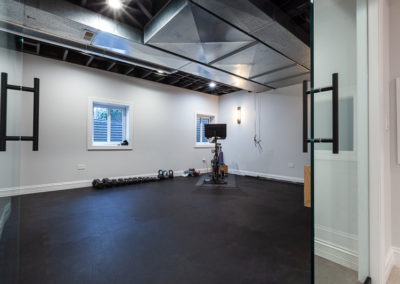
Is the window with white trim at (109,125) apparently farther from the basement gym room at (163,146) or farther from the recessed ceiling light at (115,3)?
the recessed ceiling light at (115,3)

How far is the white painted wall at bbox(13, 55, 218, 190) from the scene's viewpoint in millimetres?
3863

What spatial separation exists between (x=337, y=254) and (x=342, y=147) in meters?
0.81

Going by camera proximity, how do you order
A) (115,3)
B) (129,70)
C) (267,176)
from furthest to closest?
(267,176)
(129,70)
(115,3)

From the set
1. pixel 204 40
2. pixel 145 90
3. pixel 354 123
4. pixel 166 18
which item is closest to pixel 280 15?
pixel 204 40

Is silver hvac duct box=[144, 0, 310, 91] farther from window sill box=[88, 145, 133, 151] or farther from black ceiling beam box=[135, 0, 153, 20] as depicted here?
window sill box=[88, 145, 133, 151]

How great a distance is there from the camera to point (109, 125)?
194 inches

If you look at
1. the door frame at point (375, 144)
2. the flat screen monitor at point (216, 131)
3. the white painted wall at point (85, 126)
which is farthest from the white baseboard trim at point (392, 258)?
the white painted wall at point (85, 126)

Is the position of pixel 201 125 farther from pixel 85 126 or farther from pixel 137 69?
pixel 85 126

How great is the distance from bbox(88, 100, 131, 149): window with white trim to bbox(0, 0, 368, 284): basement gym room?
0.11 ft

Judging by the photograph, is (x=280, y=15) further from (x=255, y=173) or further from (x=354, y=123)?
(x=255, y=173)

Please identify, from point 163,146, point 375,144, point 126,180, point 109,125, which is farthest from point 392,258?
point 109,125

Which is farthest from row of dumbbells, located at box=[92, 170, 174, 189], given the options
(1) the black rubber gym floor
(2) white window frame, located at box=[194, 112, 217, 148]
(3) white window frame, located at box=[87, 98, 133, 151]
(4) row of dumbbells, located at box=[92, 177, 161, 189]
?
(2) white window frame, located at box=[194, 112, 217, 148]

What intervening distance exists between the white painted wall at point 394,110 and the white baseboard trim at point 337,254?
24.5 inches

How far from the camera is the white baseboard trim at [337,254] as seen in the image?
4.44ft
